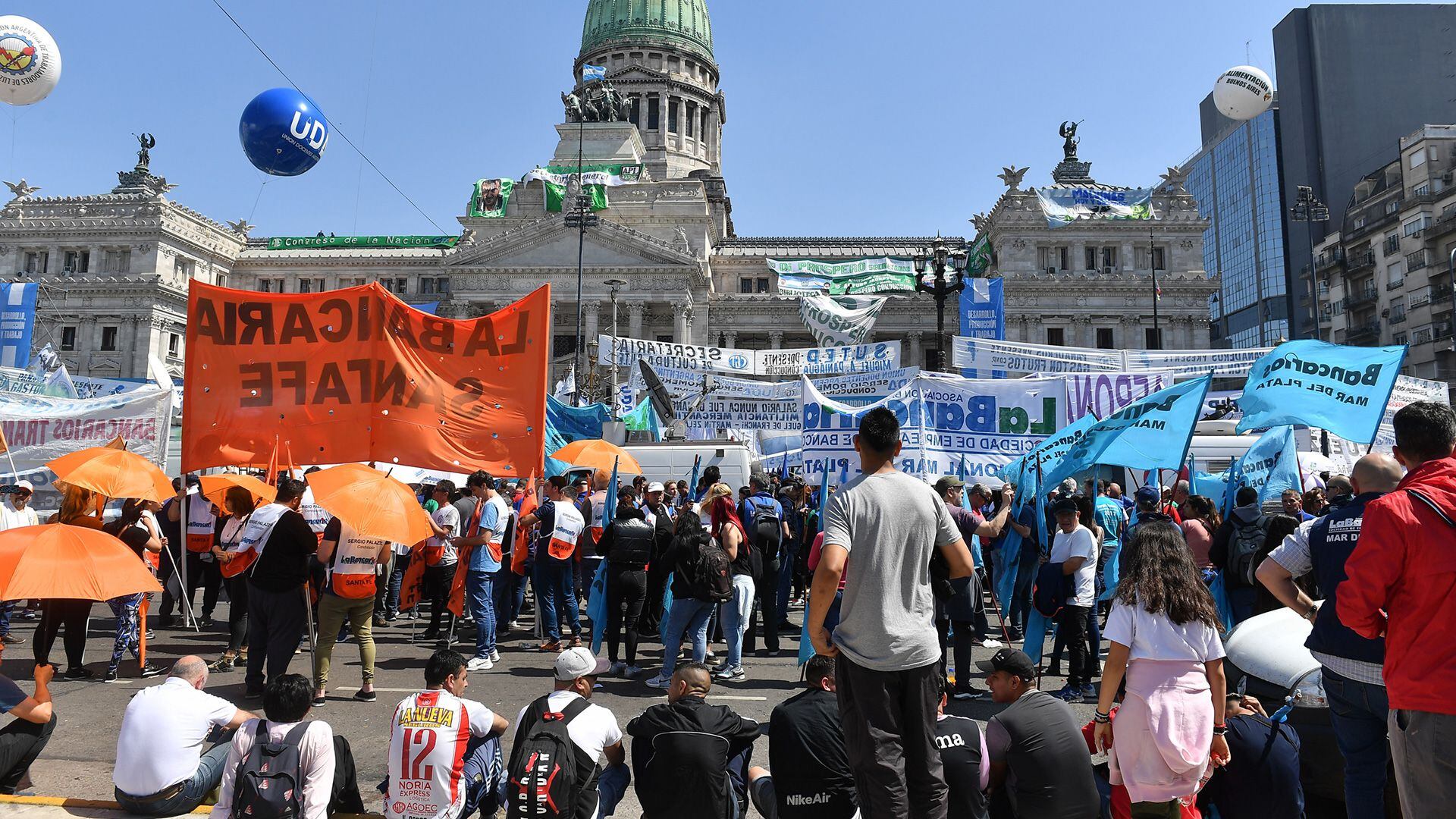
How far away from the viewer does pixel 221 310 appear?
8562mm

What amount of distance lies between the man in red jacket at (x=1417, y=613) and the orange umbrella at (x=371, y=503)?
616cm

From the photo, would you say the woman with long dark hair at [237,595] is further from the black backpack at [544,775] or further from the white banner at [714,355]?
the white banner at [714,355]

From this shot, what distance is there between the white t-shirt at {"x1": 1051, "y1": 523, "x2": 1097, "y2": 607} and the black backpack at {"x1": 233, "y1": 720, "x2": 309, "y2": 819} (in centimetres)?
631

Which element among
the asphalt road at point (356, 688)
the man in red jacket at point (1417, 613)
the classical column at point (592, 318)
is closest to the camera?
the man in red jacket at point (1417, 613)

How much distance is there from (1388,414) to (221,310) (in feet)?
58.6

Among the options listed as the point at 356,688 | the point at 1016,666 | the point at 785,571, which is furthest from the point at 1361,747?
the point at 356,688

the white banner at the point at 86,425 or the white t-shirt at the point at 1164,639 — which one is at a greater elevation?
the white banner at the point at 86,425

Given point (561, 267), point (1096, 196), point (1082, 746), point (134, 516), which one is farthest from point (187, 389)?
point (1096, 196)

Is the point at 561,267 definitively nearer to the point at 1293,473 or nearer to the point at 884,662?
the point at 1293,473

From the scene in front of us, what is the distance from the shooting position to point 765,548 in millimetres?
10133

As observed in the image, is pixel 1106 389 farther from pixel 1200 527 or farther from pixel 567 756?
pixel 567 756

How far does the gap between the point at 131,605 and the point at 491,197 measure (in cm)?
5593

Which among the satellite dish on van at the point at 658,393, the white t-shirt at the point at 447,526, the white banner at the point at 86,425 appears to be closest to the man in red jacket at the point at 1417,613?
the white t-shirt at the point at 447,526

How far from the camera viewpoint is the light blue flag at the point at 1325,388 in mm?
10508
